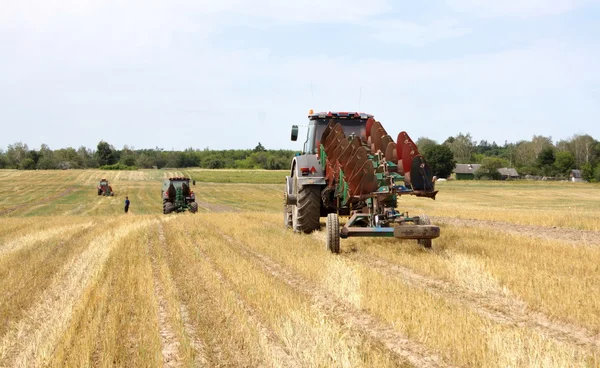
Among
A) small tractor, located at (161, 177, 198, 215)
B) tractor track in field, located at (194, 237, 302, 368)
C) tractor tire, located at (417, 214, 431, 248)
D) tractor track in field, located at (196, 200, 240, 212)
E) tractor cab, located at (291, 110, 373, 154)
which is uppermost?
tractor cab, located at (291, 110, 373, 154)

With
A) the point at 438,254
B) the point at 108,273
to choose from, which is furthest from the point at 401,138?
the point at 108,273

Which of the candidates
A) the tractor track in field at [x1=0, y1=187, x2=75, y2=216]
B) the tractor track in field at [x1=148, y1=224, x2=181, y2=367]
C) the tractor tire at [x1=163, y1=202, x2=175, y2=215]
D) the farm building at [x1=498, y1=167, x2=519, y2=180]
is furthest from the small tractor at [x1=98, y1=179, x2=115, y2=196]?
the farm building at [x1=498, y1=167, x2=519, y2=180]

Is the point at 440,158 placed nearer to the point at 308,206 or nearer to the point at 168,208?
the point at 168,208

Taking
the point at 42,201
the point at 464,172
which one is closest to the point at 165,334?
the point at 42,201

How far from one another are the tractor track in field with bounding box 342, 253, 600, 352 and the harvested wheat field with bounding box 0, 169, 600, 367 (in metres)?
0.02

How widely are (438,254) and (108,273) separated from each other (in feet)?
17.0

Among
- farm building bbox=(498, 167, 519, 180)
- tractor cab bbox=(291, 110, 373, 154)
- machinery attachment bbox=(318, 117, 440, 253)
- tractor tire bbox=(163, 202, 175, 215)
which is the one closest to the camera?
machinery attachment bbox=(318, 117, 440, 253)

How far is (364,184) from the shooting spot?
936 centimetres

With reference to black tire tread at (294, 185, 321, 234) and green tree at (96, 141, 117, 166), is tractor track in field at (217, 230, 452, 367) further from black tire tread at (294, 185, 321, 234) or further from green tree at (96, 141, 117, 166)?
green tree at (96, 141, 117, 166)

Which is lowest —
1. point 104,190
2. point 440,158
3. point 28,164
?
point 104,190

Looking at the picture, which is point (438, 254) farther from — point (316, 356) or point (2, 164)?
point (2, 164)

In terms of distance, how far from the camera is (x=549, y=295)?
5.77 m

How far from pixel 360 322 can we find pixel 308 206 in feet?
22.2

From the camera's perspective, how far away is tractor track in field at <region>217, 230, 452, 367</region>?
4117 mm
